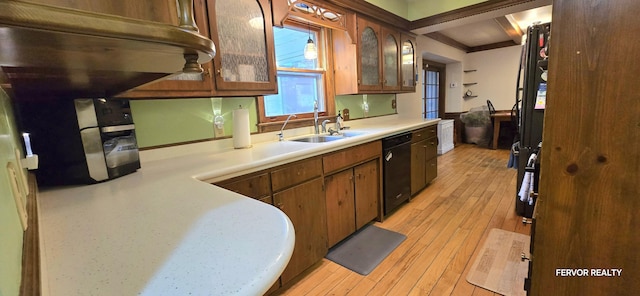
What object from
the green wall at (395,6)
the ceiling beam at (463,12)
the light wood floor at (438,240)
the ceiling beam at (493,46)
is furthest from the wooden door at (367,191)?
the ceiling beam at (493,46)

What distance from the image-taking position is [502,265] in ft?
5.93

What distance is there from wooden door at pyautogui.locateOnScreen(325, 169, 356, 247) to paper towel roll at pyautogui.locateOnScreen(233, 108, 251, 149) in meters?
0.63

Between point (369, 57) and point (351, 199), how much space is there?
1.54 m

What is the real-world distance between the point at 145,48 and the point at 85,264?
42 cm

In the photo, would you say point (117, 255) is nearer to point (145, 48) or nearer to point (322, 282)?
point (145, 48)

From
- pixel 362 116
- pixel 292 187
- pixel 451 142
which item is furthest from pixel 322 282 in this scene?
pixel 451 142

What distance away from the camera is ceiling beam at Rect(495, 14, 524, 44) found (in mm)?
3981

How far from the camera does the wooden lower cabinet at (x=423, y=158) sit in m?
2.88

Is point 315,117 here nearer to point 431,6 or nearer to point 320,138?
point 320,138

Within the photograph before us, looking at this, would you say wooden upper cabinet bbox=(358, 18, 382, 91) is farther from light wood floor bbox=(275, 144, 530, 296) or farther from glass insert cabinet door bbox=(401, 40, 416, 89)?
light wood floor bbox=(275, 144, 530, 296)

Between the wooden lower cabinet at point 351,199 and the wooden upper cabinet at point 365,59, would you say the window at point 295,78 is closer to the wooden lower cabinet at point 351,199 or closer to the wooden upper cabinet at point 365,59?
the wooden upper cabinet at point 365,59

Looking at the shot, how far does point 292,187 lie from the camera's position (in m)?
1.60

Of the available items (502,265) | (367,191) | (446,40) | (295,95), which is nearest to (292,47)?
(295,95)

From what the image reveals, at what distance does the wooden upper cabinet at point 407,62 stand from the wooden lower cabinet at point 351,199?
5.11ft
